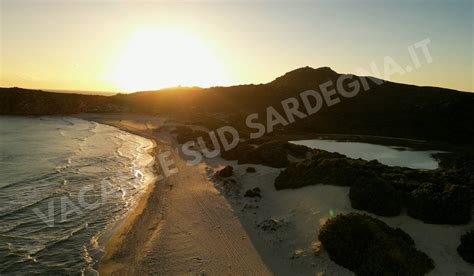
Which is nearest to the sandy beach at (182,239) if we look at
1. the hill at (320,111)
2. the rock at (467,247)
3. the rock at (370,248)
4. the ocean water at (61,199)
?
the ocean water at (61,199)

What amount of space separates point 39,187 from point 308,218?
20.2 metres

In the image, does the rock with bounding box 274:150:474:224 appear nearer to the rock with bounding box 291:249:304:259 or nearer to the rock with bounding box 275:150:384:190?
the rock with bounding box 275:150:384:190

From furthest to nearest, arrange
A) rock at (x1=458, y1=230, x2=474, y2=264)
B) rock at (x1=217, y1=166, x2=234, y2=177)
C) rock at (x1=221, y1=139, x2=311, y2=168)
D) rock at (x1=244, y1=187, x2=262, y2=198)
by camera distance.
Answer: rock at (x1=221, y1=139, x2=311, y2=168) < rock at (x1=217, y1=166, x2=234, y2=177) < rock at (x1=244, y1=187, x2=262, y2=198) < rock at (x1=458, y1=230, x2=474, y2=264)

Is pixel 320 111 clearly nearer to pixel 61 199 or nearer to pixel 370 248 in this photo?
pixel 61 199

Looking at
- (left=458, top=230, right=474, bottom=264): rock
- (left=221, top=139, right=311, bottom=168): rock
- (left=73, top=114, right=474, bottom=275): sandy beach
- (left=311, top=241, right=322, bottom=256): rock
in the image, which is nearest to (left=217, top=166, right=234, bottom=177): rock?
(left=73, top=114, right=474, bottom=275): sandy beach

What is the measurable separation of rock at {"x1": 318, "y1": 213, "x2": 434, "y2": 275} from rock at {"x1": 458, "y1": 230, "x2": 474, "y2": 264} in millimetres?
1277

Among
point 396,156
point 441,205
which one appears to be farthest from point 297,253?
point 396,156

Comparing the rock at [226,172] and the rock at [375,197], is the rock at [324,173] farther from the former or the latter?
the rock at [226,172]

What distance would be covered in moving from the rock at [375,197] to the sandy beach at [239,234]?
1.29 ft

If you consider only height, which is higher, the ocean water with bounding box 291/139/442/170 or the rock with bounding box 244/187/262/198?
the rock with bounding box 244/187/262/198

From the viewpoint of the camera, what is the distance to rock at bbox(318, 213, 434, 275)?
12109 mm

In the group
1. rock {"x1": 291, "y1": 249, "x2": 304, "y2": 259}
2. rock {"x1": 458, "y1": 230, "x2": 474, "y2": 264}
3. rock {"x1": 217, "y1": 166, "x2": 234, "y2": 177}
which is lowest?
rock {"x1": 458, "y1": 230, "x2": 474, "y2": 264}

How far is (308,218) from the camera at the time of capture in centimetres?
1709

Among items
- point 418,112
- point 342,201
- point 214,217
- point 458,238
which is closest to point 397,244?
point 458,238
